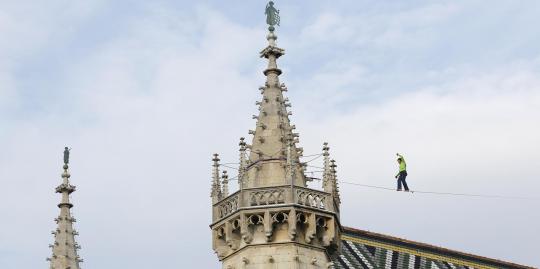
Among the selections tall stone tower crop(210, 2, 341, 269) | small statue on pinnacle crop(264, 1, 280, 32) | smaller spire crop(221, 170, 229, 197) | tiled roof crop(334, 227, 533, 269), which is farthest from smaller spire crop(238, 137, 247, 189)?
tiled roof crop(334, 227, 533, 269)

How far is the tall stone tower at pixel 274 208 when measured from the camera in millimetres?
36500

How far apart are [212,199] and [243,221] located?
184cm

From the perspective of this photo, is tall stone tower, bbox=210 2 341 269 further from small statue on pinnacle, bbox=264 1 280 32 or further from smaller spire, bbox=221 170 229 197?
small statue on pinnacle, bbox=264 1 280 32

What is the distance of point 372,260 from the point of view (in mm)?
47281

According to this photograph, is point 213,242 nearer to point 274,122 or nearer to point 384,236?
point 274,122

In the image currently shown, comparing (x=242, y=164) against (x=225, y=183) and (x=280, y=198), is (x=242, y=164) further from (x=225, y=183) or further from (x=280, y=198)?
(x=280, y=198)

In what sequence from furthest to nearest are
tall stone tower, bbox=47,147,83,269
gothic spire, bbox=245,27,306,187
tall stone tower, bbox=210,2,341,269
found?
tall stone tower, bbox=47,147,83,269
gothic spire, bbox=245,27,306,187
tall stone tower, bbox=210,2,341,269

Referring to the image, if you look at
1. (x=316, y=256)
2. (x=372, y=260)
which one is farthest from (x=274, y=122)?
(x=372, y=260)

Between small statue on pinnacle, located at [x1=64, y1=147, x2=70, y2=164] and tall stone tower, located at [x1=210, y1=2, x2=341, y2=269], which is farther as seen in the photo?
small statue on pinnacle, located at [x1=64, y1=147, x2=70, y2=164]

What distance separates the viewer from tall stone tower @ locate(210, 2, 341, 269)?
120 feet

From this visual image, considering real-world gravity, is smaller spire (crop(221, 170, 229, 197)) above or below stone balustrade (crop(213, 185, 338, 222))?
above

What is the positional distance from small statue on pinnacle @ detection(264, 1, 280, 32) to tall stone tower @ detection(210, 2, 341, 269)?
9.00 feet

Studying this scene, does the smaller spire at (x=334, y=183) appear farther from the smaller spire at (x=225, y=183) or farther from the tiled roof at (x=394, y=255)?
the tiled roof at (x=394, y=255)

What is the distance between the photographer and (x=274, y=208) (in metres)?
36.5
